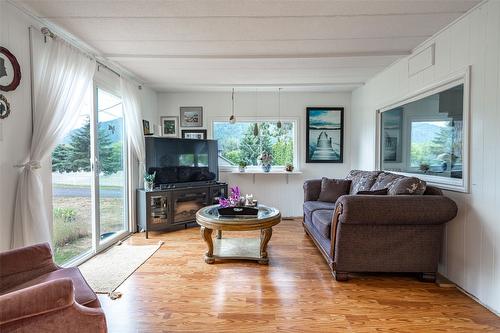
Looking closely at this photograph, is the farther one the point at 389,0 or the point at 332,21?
the point at 332,21

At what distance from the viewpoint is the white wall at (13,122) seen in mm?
1966

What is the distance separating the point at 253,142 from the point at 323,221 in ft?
8.41

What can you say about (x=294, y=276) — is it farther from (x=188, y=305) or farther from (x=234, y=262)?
(x=188, y=305)

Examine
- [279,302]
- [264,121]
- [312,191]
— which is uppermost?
[264,121]

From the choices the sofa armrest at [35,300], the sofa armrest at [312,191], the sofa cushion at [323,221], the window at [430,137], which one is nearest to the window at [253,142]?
the sofa armrest at [312,191]

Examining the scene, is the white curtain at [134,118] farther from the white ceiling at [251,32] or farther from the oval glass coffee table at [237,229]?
the oval glass coffee table at [237,229]

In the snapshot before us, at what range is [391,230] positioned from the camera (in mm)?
2326

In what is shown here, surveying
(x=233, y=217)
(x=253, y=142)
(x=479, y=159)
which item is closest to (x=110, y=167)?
(x=233, y=217)

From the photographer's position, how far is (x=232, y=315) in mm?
1945

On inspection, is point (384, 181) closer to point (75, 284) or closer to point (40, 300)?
point (75, 284)

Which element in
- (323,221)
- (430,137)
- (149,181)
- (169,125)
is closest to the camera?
(323,221)

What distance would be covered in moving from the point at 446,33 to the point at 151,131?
421 centimetres

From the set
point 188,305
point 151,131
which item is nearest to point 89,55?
point 151,131

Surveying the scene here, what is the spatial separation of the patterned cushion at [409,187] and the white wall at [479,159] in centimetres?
27
